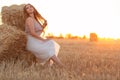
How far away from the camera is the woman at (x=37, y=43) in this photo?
32.7 ft

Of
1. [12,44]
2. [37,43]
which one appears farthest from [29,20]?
[12,44]

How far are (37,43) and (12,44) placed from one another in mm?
685

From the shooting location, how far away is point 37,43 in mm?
10047

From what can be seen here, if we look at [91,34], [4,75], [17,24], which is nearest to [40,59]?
[17,24]

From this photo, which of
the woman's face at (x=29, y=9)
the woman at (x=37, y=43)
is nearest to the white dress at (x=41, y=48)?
the woman at (x=37, y=43)

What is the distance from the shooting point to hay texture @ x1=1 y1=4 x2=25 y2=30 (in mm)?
10289

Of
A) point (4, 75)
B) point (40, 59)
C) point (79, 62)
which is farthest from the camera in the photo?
point (79, 62)

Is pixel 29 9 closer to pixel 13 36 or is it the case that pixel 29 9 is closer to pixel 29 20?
pixel 29 20

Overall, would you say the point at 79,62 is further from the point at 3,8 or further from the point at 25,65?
the point at 3,8

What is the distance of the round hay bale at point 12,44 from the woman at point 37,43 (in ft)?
0.64

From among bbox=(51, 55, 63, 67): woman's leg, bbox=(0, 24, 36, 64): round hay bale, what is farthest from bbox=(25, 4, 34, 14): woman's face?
bbox=(51, 55, 63, 67): woman's leg

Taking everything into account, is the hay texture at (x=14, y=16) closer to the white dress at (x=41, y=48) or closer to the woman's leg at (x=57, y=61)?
the white dress at (x=41, y=48)

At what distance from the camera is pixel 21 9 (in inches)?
405

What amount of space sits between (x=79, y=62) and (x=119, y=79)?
301 cm
